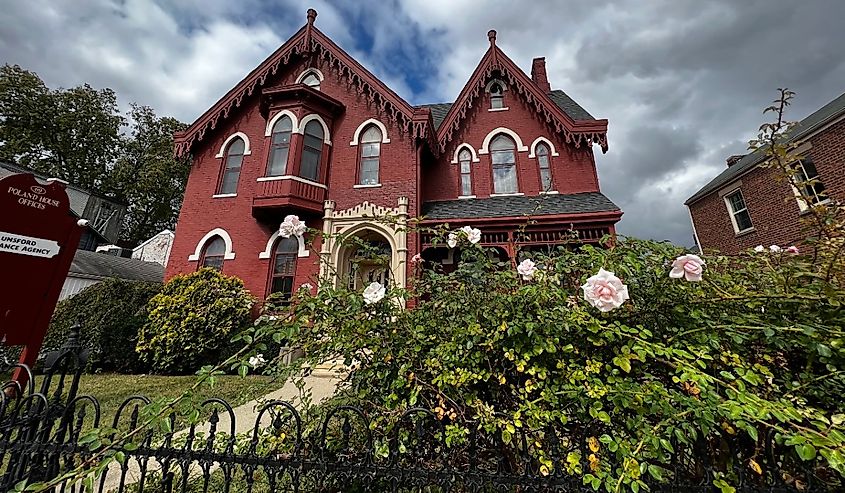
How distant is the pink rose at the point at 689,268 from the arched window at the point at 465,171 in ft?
35.9

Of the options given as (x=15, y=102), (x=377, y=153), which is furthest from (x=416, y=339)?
(x=15, y=102)

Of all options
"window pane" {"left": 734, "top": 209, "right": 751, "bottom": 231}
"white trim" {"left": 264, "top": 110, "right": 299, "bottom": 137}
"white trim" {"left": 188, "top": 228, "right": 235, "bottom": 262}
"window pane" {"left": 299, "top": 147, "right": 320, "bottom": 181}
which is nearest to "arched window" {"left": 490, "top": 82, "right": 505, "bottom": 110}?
"window pane" {"left": 299, "top": 147, "right": 320, "bottom": 181}

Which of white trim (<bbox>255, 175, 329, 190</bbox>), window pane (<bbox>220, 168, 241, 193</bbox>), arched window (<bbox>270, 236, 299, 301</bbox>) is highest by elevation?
window pane (<bbox>220, 168, 241, 193</bbox>)

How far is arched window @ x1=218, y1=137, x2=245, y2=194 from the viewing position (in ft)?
39.7

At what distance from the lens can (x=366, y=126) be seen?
12242 mm

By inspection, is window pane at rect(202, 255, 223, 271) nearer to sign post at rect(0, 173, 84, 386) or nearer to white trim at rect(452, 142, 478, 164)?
sign post at rect(0, 173, 84, 386)

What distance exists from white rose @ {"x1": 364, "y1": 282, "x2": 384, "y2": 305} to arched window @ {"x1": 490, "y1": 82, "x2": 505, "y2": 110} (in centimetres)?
1262

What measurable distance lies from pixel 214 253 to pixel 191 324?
128 inches

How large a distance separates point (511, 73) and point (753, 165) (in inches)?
430

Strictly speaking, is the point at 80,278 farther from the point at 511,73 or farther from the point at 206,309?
the point at 511,73

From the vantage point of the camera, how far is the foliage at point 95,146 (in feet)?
84.6

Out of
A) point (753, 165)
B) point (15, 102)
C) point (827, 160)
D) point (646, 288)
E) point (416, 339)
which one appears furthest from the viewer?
point (15, 102)

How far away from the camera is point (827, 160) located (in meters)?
11.6

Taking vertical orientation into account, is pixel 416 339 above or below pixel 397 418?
above
